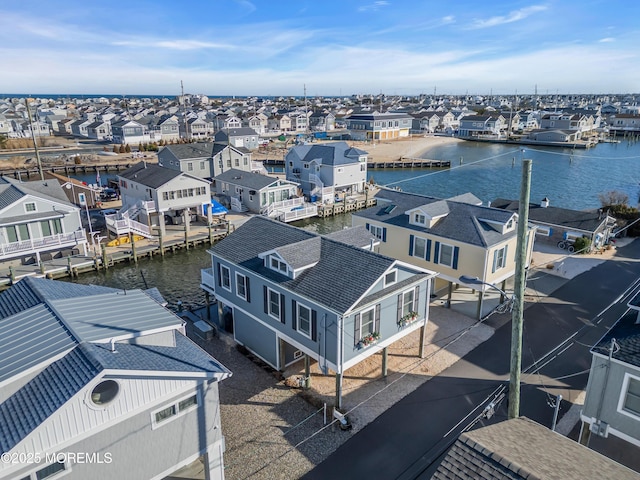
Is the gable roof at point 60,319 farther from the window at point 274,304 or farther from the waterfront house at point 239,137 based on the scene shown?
the waterfront house at point 239,137

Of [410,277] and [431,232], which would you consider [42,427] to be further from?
[431,232]

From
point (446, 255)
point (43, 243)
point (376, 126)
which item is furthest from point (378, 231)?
point (376, 126)

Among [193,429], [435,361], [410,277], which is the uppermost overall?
[410,277]

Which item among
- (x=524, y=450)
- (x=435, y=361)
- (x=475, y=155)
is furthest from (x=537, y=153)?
(x=524, y=450)

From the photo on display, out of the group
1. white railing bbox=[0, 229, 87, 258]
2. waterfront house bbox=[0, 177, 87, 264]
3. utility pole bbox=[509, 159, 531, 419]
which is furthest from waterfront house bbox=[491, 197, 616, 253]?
waterfront house bbox=[0, 177, 87, 264]

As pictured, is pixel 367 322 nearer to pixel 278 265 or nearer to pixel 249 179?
pixel 278 265
